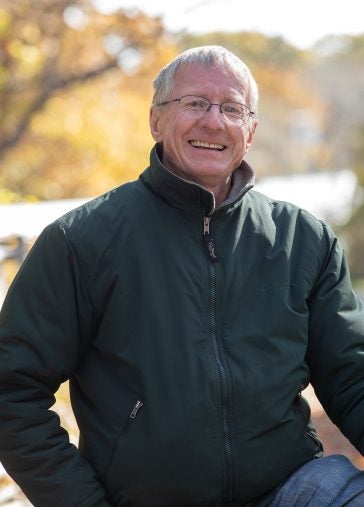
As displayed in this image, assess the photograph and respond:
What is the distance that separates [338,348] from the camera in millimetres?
2537

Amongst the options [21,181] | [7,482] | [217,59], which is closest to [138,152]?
[21,181]

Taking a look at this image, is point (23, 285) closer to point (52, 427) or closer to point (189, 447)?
point (52, 427)

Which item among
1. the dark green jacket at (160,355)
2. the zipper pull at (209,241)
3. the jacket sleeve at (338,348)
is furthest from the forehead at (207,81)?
the jacket sleeve at (338,348)

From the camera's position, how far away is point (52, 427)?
91.7 inches

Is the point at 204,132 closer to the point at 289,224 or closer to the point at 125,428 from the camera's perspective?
the point at 289,224

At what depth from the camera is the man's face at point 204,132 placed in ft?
8.32

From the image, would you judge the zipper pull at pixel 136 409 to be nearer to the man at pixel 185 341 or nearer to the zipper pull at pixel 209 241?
the man at pixel 185 341

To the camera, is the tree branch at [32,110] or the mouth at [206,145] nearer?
the mouth at [206,145]

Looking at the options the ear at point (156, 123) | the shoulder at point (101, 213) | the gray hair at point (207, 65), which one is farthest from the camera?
the ear at point (156, 123)

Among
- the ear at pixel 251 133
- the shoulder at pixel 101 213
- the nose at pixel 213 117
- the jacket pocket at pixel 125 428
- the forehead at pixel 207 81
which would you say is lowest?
the jacket pocket at pixel 125 428

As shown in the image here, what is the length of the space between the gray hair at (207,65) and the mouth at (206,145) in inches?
5.9

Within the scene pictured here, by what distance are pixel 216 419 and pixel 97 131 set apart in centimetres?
1006

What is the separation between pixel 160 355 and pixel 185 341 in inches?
2.9

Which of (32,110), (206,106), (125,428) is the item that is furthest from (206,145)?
(32,110)
